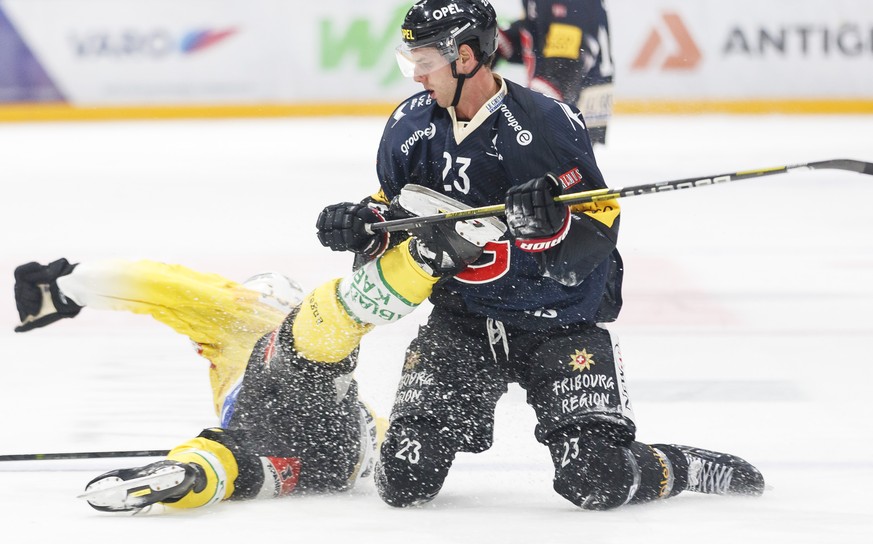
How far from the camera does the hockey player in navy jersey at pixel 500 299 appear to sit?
2705mm

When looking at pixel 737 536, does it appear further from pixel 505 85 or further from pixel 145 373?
pixel 145 373

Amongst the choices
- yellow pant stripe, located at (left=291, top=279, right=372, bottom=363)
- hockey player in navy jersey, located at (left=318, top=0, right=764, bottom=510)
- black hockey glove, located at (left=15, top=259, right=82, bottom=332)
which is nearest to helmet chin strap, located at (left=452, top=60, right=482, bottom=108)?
hockey player in navy jersey, located at (left=318, top=0, right=764, bottom=510)

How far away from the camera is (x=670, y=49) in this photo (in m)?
10.0

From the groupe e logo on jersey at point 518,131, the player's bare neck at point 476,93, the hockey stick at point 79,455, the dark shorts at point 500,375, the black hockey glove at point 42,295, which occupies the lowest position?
the hockey stick at point 79,455

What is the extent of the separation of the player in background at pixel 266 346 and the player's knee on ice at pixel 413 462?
12cm

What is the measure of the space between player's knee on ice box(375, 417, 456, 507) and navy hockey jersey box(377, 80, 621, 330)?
0.28 metres

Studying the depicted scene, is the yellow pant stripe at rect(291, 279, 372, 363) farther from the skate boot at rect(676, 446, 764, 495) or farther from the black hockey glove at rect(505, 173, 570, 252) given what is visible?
the skate boot at rect(676, 446, 764, 495)

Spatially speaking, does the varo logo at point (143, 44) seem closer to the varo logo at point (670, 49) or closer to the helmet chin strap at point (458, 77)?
the varo logo at point (670, 49)

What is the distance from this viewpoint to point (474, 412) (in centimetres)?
293

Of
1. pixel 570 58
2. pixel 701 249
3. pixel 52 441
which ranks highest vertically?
pixel 570 58

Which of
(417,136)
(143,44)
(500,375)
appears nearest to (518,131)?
(417,136)

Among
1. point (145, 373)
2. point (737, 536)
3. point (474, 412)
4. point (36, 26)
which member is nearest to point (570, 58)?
point (145, 373)

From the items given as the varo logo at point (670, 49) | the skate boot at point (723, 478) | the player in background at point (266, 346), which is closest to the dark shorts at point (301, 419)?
the player in background at point (266, 346)

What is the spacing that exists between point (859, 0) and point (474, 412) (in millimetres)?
7732
